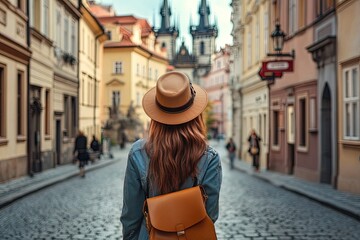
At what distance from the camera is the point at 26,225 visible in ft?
32.4

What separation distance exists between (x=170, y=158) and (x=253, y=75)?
27.4m

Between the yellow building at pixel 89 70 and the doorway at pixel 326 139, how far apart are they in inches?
705

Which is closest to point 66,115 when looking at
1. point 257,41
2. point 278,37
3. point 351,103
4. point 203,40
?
point 257,41

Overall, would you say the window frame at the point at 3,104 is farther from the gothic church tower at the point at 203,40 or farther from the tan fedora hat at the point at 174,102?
the gothic church tower at the point at 203,40

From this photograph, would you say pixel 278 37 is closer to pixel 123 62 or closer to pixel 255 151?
pixel 255 151

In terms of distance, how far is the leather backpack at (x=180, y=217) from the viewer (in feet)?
10.3

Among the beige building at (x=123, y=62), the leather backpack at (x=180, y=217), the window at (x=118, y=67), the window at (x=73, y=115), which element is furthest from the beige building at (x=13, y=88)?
the window at (x=118, y=67)

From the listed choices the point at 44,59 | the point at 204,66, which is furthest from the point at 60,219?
the point at 204,66

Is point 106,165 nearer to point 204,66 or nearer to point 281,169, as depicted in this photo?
point 281,169

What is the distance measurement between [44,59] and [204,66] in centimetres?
11458

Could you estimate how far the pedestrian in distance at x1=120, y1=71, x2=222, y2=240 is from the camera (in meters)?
3.32

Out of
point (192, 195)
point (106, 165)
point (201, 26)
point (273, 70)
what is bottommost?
point (106, 165)

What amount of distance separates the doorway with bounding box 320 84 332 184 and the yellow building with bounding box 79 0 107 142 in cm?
1790

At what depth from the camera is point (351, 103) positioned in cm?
1483
